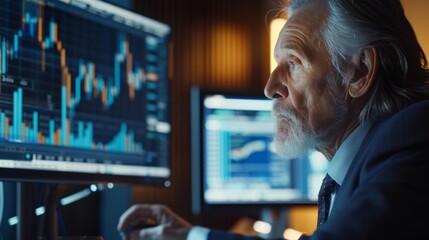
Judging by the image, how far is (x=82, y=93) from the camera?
1423mm

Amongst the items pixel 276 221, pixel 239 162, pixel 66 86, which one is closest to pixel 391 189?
pixel 66 86

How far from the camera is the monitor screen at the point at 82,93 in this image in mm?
1242

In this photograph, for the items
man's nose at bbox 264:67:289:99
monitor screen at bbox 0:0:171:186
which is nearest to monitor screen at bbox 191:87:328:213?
monitor screen at bbox 0:0:171:186

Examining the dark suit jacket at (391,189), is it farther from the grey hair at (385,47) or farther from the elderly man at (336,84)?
the grey hair at (385,47)

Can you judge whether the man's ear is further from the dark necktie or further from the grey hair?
the dark necktie

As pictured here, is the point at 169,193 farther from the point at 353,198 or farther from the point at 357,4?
the point at 353,198

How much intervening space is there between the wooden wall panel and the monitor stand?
17 centimetres

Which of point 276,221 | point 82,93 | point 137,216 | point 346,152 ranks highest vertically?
point 82,93

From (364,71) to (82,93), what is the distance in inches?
22.2

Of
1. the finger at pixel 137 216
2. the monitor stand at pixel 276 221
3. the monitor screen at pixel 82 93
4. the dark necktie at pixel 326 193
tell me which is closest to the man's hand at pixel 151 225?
the finger at pixel 137 216

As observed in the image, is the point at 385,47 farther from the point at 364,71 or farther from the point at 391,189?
the point at 391,189

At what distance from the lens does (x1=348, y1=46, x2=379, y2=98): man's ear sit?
1272mm

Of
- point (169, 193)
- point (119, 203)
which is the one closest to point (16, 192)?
point (119, 203)

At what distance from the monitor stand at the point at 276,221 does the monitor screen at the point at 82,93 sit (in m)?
0.77
